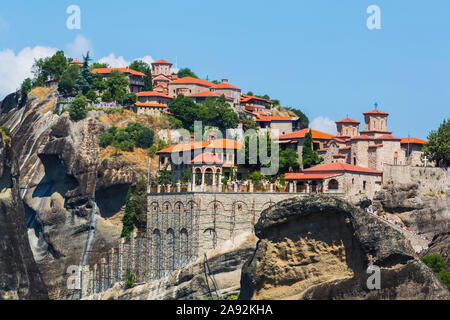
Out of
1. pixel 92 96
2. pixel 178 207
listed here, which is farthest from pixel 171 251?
pixel 92 96

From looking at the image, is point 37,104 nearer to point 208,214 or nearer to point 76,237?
point 76,237

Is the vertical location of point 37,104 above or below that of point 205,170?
above

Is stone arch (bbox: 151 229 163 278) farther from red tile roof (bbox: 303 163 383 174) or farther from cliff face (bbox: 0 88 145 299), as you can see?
red tile roof (bbox: 303 163 383 174)

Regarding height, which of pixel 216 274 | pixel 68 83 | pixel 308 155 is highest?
pixel 68 83

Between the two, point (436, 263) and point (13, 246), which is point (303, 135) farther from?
point (13, 246)

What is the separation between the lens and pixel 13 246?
78875 mm

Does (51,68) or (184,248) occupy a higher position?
(51,68)

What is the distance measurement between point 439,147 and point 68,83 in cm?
4935

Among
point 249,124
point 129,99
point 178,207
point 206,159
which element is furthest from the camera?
point 129,99

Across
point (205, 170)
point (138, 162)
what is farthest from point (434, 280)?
point (138, 162)

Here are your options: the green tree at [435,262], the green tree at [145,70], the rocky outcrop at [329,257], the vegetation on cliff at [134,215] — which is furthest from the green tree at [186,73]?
the rocky outcrop at [329,257]

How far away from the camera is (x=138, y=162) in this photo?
102812 mm

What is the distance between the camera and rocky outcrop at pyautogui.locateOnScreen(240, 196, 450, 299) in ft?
126
